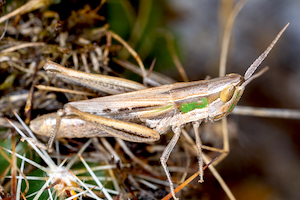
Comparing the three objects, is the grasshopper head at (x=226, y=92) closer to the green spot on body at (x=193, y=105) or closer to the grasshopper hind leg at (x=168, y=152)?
the green spot on body at (x=193, y=105)

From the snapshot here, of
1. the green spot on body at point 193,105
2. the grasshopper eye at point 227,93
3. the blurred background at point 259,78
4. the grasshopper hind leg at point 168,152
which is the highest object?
the blurred background at point 259,78

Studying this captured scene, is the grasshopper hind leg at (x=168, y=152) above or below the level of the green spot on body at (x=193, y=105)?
below

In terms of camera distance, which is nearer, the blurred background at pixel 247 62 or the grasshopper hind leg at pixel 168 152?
the grasshopper hind leg at pixel 168 152

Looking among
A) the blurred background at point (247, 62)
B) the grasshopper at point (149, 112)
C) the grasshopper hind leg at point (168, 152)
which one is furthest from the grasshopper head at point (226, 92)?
the blurred background at point (247, 62)

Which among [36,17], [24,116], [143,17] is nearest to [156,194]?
[24,116]

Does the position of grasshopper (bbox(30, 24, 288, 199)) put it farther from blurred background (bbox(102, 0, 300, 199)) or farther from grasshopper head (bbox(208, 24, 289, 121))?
blurred background (bbox(102, 0, 300, 199))

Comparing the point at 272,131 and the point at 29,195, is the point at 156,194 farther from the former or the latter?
the point at 272,131

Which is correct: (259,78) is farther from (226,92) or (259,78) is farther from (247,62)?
(226,92)
